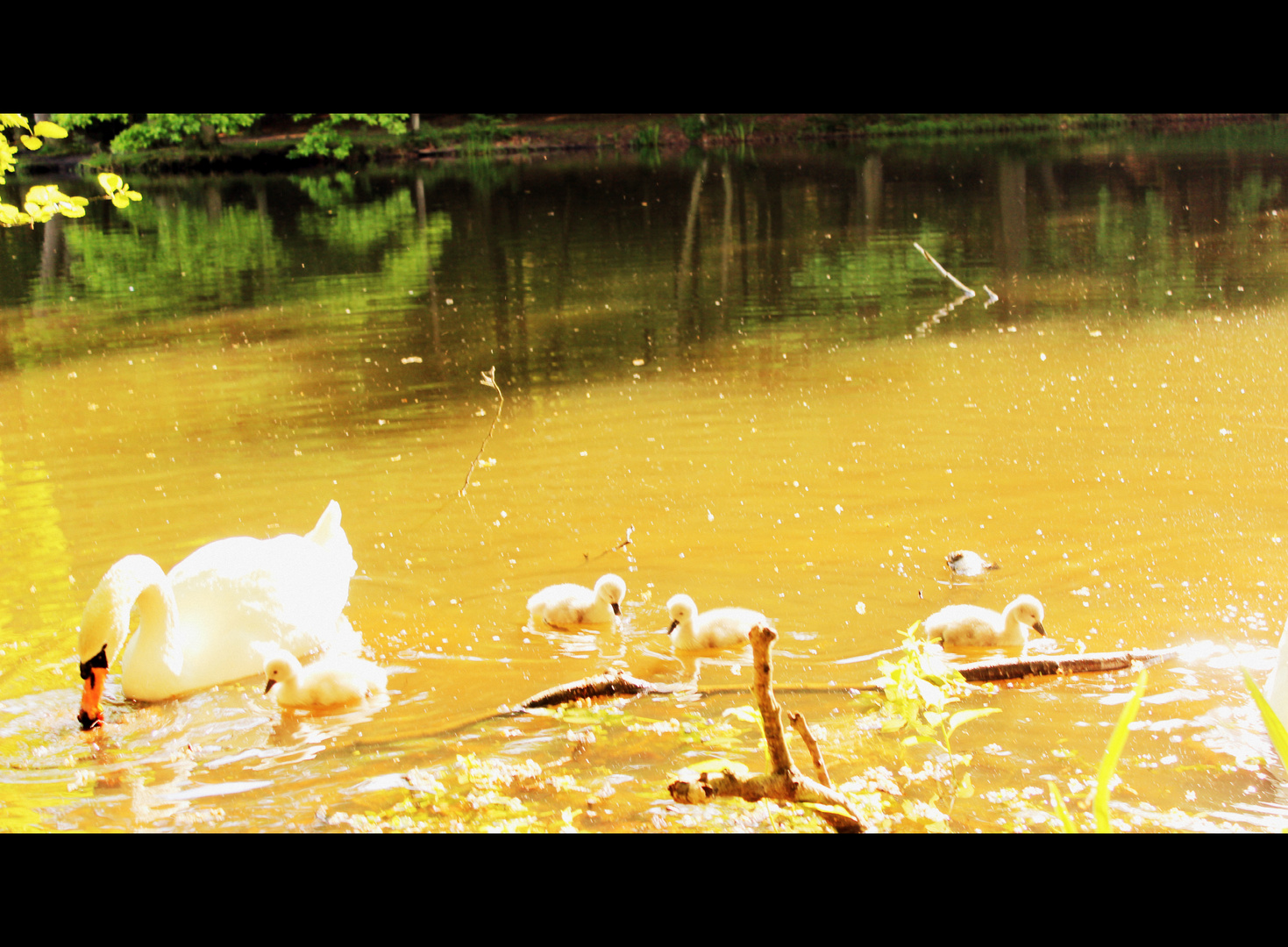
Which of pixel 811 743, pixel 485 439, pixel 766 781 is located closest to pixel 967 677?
pixel 811 743

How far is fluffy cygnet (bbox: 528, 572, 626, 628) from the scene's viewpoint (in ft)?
19.2

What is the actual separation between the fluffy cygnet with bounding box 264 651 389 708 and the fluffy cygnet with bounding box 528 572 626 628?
41.1 inches

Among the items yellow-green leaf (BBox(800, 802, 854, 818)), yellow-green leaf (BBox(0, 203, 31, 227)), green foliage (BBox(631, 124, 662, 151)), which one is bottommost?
yellow-green leaf (BBox(800, 802, 854, 818))

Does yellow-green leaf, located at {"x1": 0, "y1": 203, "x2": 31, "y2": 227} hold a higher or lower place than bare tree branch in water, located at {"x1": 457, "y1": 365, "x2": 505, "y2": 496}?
higher

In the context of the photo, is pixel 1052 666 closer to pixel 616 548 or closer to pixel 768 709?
pixel 768 709

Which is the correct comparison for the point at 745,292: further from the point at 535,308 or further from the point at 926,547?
the point at 926,547

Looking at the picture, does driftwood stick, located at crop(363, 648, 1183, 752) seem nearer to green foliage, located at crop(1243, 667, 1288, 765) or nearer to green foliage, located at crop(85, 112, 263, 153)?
green foliage, located at crop(1243, 667, 1288, 765)

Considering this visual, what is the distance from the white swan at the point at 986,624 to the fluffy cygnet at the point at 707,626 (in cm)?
85

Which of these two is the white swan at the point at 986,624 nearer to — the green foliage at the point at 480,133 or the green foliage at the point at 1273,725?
the green foliage at the point at 1273,725

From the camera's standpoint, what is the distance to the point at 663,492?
786 cm

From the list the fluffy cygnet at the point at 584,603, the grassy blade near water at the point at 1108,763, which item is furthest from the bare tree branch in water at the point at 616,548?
the grassy blade near water at the point at 1108,763

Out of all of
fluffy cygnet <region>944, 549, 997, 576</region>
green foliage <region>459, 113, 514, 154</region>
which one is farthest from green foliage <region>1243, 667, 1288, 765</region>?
green foliage <region>459, 113, 514, 154</region>

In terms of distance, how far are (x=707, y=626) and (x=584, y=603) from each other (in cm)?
68

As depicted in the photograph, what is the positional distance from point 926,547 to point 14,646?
4.81m
